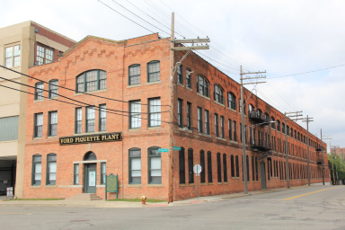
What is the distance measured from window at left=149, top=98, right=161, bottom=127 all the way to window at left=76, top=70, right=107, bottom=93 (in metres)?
4.72

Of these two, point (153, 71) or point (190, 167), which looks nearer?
point (153, 71)

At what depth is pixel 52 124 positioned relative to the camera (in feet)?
104

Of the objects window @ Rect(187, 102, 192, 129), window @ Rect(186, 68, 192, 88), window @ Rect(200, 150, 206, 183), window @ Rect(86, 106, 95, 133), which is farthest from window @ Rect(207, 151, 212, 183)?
window @ Rect(86, 106, 95, 133)

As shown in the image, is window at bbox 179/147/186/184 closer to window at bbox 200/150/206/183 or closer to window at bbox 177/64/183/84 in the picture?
window at bbox 200/150/206/183

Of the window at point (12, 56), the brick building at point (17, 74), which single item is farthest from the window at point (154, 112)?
the window at point (12, 56)

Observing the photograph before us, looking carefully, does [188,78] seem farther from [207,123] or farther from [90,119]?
[90,119]

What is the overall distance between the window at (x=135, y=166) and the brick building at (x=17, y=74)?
11.7 meters

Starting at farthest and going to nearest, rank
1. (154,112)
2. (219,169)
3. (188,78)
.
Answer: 1. (219,169)
2. (188,78)
3. (154,112)

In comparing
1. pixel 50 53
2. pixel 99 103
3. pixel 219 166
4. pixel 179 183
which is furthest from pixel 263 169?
pixel 50 53

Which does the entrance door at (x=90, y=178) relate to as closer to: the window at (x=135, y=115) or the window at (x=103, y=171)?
the window at (x=103, y=171)

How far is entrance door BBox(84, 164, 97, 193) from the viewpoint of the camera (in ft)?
93.4

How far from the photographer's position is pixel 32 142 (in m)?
32.1

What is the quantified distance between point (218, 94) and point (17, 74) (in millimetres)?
19802

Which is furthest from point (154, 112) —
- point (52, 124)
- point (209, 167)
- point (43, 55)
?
point (43, 55)
